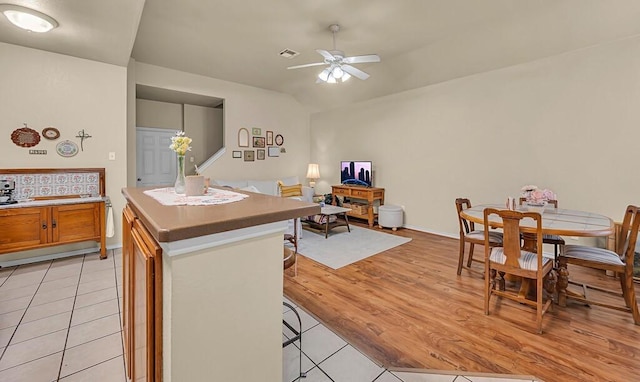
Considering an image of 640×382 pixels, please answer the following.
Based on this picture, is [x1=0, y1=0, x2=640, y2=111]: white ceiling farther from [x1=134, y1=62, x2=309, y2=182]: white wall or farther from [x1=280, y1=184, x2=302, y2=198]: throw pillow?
[x1=280, y1=184, x2=302, y2=198]: throw pillow

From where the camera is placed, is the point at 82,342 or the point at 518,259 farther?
the point at 518,259

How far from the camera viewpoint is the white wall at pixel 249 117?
5.20 m

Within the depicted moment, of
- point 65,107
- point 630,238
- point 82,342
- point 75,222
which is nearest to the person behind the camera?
point 82,342

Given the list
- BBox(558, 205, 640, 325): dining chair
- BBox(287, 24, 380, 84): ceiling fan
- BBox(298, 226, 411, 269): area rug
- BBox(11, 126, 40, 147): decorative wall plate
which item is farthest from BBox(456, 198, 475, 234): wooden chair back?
BBox(11, 126, 40, 147): decorative wall plate

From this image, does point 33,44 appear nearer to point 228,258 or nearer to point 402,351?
point 228,258

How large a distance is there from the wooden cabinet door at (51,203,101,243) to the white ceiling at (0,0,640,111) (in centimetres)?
191

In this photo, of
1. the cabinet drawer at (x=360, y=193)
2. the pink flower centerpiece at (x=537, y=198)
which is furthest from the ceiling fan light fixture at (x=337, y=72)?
the cabinet drawer at (x=360, y=193)

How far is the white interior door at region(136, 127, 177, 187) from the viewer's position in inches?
229

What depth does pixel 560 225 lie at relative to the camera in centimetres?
229

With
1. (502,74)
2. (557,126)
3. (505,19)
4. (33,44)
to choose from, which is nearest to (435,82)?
(502,74)

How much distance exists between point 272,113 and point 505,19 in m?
4.75

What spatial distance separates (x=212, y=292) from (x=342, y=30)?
12.0ft

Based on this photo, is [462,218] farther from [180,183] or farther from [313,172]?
[313,172]

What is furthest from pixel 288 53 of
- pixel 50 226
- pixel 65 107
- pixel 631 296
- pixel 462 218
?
pixel 631 296
